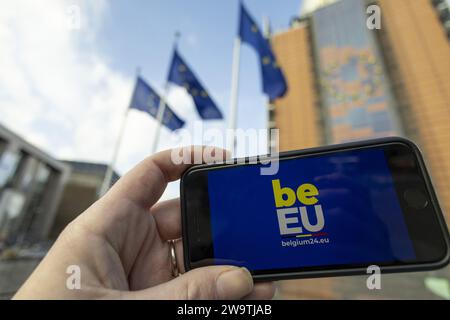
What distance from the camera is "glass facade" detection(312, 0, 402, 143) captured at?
18.4 meters

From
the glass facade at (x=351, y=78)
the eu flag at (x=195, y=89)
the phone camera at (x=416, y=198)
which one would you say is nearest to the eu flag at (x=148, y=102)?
the eu flag at (x=195, y=89)

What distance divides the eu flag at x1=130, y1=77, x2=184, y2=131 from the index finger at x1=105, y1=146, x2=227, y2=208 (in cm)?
538

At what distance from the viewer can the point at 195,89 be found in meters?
6.46

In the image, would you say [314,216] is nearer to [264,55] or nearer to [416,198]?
[416,198]

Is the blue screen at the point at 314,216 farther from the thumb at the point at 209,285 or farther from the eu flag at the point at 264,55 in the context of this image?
the eu flag at the point at 264,55

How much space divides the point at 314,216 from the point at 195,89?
596cm

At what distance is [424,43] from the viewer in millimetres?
18938

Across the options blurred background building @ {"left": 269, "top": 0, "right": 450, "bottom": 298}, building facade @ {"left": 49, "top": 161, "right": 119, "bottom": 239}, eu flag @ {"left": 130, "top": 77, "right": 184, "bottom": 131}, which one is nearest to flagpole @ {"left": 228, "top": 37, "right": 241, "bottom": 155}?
eu flag @ {"left": 130, "top": 77, "right": 184, "bottom": 131}

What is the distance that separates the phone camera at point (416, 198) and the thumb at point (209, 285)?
72 cm

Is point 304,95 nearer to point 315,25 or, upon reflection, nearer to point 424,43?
point 315,25

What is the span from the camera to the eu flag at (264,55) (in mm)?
5854

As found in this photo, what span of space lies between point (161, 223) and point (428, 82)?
23990 mm

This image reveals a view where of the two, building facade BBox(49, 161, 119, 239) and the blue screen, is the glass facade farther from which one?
building facade BBox(49, 161, 119, 239)
